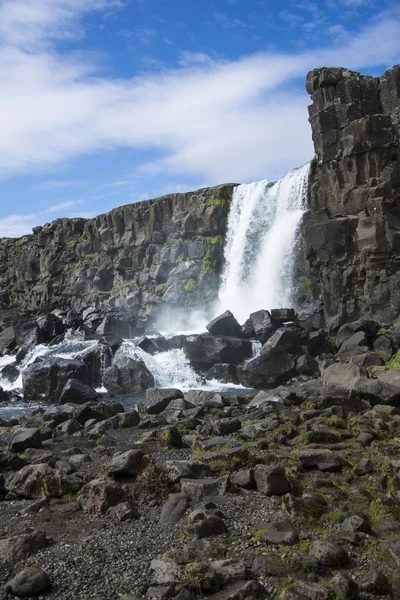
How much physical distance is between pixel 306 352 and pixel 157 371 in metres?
8.03

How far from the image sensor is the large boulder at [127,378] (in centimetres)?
2827

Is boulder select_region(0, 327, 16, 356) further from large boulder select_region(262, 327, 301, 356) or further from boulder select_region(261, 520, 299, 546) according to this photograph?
boulder select_region(261, 520, 299, 546)

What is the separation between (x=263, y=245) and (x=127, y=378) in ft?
63.8

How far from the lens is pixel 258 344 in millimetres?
31266

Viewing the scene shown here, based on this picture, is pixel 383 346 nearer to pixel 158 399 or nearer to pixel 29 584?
pixel 158 399

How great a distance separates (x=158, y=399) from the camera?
808 inches

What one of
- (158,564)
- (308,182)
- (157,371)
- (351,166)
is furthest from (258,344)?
(158,564)

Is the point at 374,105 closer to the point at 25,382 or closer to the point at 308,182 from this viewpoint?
the point at 308,182

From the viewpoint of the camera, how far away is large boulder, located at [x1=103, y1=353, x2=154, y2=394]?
28266 mm

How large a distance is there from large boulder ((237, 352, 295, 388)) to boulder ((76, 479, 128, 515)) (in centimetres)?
1823

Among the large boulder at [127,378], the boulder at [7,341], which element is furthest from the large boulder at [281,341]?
the boulder at [7,341]

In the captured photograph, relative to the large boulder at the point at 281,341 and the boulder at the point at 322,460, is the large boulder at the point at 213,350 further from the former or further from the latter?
the boulder at the point at 322,460

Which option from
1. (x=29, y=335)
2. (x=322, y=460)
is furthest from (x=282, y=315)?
(x=322, y=460)

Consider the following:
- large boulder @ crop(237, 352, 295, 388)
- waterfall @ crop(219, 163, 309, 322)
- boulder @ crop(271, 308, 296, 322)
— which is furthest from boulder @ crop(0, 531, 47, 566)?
waterfall @ crop(219, 163, 309, 322)
